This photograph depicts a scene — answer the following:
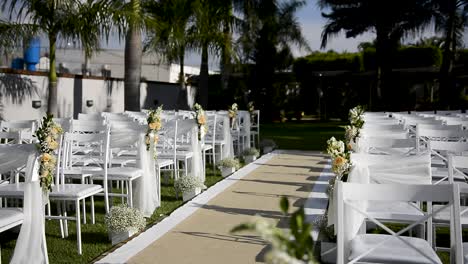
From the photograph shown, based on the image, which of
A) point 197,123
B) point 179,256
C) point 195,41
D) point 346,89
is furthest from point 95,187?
point 346,89

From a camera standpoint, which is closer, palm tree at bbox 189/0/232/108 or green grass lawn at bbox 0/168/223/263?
green grass lawn at bbox 0/168/223/263

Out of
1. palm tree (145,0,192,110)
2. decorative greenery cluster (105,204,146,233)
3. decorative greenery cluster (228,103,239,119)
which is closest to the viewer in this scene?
decorative greenery cluster (105,204,146,233)

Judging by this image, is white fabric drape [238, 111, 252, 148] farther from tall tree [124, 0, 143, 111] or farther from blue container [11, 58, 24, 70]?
blue container [11, 58, 24, 70]

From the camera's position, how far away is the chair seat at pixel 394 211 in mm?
4676

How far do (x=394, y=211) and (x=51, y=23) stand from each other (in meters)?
9.76

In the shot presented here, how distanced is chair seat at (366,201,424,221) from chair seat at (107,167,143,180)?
2785mm

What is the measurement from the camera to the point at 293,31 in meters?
30.0

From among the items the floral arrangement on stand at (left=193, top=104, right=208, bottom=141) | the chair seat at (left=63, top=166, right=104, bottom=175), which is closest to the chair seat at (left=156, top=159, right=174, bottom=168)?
the floral arrangement on stand at (left=193, top=104, right=208, bottom=141)

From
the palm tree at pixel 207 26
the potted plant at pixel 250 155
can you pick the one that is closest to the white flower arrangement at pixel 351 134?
the potted plant at pixel 250 155

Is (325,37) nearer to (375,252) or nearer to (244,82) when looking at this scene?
(244,82)

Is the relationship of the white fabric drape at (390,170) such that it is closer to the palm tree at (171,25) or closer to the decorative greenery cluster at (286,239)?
the decorative greenery cluster at (286,239)

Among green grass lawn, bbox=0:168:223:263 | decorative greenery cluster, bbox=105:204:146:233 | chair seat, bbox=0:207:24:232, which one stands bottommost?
green grass lawn, bbox=0:168:223:263

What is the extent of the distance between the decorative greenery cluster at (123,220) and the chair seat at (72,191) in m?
0.31

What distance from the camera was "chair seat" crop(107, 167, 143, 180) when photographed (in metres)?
6.50
